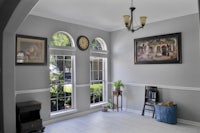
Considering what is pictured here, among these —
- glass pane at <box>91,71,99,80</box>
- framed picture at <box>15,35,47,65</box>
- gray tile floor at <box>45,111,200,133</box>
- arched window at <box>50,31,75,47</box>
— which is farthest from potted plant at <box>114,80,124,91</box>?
framed picture at <box>15,35,47,65</box>

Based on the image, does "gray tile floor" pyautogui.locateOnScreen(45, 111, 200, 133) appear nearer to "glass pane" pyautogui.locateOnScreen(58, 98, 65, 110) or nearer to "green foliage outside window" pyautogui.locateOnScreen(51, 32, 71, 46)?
"glass pane" pyautogui.locateOnScreen(58, 98, 65, 110)

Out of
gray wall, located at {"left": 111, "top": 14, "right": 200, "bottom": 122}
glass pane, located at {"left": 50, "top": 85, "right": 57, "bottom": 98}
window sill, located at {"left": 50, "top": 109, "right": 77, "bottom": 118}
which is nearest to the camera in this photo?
gray wall, located at {"left": 111, "top": 14, "right": 200, "bottom": 122}

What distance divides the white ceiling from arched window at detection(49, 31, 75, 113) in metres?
0.60

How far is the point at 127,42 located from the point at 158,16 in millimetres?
1330

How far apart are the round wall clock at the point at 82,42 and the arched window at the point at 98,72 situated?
313mm

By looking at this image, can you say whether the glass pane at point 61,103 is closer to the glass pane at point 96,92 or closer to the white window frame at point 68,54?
the white window frame at point 68,54

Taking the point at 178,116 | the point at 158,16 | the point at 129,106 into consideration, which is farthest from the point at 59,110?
the point at 158,16

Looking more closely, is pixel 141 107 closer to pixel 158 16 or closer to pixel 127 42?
pixel 127 42

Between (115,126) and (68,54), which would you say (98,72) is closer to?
(68,54)

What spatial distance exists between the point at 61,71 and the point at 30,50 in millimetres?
1054

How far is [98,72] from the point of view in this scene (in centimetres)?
570

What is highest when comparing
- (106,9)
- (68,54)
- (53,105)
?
(106,9)

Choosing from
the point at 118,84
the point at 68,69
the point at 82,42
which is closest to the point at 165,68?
the point at 118,84

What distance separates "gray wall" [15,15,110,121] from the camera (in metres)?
3.85
